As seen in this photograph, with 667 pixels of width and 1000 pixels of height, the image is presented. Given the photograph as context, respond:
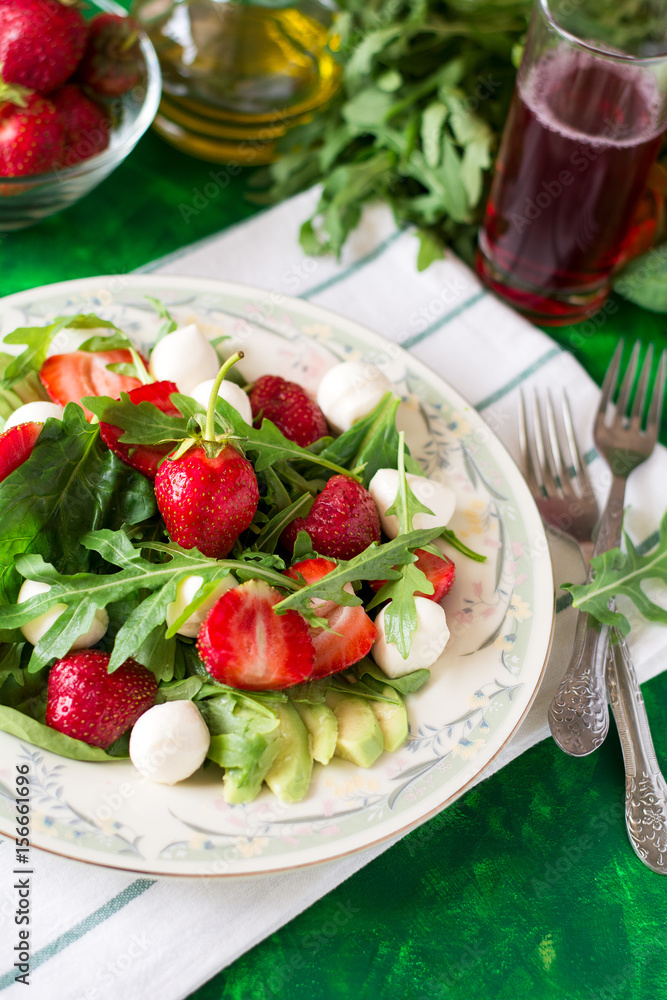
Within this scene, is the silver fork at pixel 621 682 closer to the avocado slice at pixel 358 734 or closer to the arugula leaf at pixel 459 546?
the arugula leaf at pixel 459 546

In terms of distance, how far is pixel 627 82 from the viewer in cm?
142

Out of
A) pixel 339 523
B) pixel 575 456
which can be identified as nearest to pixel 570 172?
pixel 575 456

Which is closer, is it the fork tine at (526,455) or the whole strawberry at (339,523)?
the whole strawberry at (339,523)

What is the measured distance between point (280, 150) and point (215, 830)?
1.44 meters

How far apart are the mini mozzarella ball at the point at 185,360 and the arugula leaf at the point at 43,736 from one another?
1.63ft

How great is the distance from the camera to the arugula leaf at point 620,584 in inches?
46.6

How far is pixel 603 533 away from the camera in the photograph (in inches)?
52.9

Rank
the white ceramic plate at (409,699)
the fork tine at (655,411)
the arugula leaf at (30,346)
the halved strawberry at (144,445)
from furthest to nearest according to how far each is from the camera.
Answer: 1. the fork tine at (655,411)
2. the arugula leaf at (30,346)
3. the halved strawberry at (144,445)
4. the white ceramic plate at (409,699)

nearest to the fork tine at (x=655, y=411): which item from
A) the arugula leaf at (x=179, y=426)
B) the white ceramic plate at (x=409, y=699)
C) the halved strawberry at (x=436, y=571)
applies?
the white ceramic plate at (x=409, y=699)

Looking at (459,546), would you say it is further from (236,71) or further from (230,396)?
(236,71)

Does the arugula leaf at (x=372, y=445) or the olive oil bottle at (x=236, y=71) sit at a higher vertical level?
the olive oil bottle at (x=236, y=71)

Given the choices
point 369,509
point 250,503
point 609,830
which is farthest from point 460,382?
point 609,830

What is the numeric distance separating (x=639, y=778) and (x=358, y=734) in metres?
0.39

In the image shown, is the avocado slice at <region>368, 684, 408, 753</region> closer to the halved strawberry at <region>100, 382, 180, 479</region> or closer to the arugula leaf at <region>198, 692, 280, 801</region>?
the arugula leaf at <region>198, 692, 280, 801</region>
